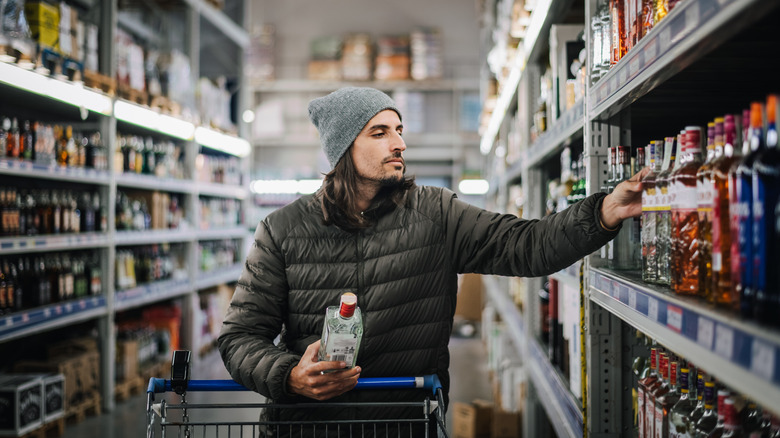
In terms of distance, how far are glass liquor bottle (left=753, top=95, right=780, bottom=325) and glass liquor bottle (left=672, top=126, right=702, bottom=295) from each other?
0.77 feet

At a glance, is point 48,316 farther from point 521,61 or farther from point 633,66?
point 633,66

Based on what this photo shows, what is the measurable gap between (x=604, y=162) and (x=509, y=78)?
6.98 ft

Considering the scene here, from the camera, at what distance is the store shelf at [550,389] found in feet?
5.85

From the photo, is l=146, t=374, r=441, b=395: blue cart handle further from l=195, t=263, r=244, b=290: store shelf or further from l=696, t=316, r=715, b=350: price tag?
l=195, t=263, r=244, b=290: store shelf

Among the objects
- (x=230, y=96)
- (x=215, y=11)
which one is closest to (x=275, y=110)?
(x=230, y=96)

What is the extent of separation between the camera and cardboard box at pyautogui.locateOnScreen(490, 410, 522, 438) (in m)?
3.45

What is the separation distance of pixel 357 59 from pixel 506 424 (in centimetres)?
707

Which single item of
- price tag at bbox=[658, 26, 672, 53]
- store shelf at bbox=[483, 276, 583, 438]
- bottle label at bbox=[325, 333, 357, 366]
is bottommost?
store shelf at bbox=[483, 276, 583, 438]

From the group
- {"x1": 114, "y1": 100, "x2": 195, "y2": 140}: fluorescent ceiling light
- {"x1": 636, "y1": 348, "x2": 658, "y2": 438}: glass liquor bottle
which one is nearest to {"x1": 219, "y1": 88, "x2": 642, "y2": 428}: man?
{"x1": 636, "y1": 348, "x2": 658, "y2": 438}: glass liquor bottle

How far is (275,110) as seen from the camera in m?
9.66

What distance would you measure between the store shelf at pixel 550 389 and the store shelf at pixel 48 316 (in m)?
2.77

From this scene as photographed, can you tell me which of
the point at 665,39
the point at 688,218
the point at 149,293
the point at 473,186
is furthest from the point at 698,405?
the point at 473,186

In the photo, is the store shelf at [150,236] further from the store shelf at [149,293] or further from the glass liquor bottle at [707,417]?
the glass liquor bottle at [707,417]

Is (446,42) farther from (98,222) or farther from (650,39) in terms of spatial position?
(650,39)
